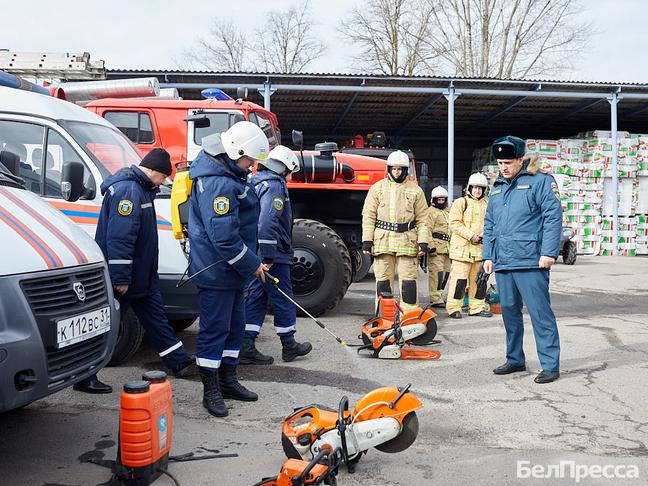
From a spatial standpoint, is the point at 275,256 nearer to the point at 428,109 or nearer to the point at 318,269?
the point at 318,269

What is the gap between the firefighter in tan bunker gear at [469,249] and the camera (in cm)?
838

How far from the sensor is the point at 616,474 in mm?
3492

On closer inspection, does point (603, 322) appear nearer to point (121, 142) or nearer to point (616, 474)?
point (616, 474)

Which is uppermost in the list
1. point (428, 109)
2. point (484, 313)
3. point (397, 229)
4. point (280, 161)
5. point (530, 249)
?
point (428, 109)

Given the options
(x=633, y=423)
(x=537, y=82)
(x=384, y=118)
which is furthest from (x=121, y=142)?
(x=384, y=118)

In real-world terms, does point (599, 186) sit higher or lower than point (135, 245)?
higher

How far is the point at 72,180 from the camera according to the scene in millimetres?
4773

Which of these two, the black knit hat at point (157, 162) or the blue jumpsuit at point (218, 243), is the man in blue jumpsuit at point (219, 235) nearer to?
the blue jumpsuit at point (218, 243)

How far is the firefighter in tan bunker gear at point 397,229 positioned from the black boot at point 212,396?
2.90 m

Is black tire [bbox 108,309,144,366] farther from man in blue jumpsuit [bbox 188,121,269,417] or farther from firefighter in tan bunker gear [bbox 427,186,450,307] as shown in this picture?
firefighter in tan bunker gear [bbox 427,186,450,307]

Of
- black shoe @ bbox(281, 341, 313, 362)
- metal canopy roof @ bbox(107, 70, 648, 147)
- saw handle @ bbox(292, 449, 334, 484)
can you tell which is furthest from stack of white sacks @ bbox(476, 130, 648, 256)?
saw handle @ bbox(292, 449, 334, 484)

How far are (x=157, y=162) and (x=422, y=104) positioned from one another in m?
15.4

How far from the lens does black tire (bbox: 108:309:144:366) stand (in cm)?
538

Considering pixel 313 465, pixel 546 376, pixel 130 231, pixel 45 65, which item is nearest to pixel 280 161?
pixel 130 231
